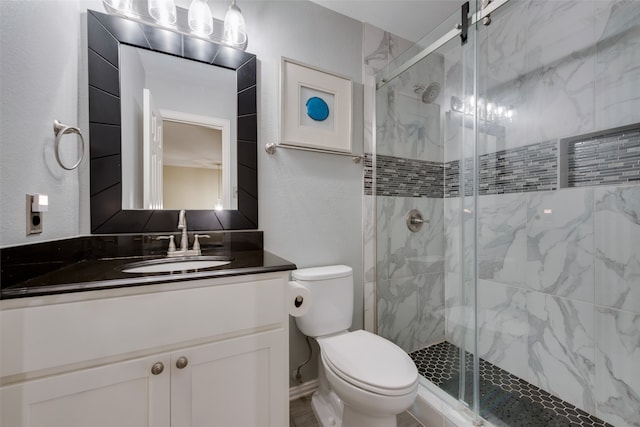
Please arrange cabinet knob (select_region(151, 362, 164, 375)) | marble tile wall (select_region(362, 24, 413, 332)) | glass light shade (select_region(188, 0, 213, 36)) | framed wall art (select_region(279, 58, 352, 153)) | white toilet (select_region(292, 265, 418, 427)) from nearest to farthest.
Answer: cabinet knob (select_region(151, 362, 164, 375))
white toilet (select_region(292, 265, 418, 427))
glass light shade (select_region(188, 0, 213, 36))
framed wall art (select_region(279, 58, 352, 153))
marble tile wall (select_region(362, 24, 413, 332))

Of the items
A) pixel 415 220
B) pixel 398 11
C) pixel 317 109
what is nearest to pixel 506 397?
pixel 415 220

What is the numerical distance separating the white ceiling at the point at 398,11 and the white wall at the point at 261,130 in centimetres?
7

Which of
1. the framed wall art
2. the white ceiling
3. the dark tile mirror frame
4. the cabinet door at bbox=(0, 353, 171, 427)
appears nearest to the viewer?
the cabinet door at bbox=(0, 353, 171, 427)

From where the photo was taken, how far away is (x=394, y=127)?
1.78 m

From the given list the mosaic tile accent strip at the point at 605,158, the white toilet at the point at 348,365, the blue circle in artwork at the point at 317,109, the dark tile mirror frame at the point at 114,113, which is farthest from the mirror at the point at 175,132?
the mosaic tile accent strip at the point at 605,158

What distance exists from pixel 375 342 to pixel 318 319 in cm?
31

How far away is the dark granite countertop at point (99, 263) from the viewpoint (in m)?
0.68

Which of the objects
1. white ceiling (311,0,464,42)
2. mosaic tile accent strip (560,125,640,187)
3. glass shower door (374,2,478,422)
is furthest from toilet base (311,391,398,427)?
white ceiling (311,0,464,42)

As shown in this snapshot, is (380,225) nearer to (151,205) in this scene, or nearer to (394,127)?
(394,127)

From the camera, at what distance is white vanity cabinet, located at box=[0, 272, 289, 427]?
25.0 inches

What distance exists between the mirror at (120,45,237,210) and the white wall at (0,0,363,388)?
0.16m

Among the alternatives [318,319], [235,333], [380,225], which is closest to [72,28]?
[235,333]

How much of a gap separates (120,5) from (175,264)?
117cm

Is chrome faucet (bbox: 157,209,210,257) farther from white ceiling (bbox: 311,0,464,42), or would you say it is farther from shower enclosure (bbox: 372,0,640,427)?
white ceiling (bbox: 311,0,464,42)
